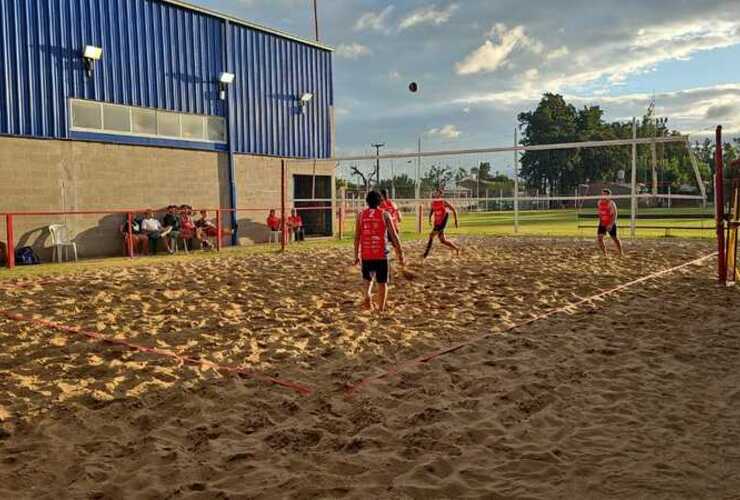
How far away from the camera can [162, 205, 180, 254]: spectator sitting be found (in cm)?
1389

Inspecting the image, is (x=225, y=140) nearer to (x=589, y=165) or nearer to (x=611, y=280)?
(x=611, y=280)

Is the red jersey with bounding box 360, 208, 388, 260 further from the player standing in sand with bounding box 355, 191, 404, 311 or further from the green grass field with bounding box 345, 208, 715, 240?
the green grass field with bounding box 345, 208, 715, 240

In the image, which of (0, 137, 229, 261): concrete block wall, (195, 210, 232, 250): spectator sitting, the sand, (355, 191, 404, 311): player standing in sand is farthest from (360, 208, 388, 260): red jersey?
(195, 210, 232, 250): spectator sitting

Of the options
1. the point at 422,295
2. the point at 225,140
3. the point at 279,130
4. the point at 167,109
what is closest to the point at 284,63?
the point at 279,130

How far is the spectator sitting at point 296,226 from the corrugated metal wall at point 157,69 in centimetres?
236

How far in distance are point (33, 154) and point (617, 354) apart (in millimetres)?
12259

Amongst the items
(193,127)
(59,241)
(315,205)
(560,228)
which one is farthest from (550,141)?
(59,241)

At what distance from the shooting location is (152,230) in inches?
539

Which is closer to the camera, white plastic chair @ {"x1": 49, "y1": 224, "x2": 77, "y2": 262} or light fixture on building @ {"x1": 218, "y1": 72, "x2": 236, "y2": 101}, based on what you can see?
white plastic chair @ {"x1": 49, "y1": 224, "x2": 77, "y2": 262}

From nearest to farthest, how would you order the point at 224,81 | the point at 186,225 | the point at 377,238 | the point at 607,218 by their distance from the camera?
the point at 377,238, the point at 607,218, the point at 186,225, the point at 224,81

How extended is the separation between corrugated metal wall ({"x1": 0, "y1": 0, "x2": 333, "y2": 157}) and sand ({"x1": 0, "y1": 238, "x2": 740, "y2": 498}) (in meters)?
7.25

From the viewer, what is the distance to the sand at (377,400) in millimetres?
2670

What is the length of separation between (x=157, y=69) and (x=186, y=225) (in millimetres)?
4191

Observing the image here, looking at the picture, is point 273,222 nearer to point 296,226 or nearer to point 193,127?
point 296,226
